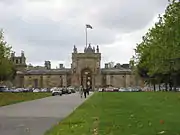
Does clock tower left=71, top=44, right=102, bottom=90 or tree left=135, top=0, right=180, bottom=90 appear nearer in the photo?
tree left=135, top=0, right=180, bottom=90

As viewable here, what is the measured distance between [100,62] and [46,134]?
526 ft

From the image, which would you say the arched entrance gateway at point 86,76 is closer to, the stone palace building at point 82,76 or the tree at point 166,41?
the stone palace building at point 82,76

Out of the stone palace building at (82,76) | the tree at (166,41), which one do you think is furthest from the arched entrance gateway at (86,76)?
the tree at (166,41)

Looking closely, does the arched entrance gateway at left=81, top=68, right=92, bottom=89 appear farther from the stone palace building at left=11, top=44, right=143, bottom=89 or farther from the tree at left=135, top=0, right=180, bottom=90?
the tree at left=135, top=0, right=180, bottom=90

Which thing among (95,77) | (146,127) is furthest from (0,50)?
(95,77)

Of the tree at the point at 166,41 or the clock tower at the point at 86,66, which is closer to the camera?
the tree at the point at 166,41

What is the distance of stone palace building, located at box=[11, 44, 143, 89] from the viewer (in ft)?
579

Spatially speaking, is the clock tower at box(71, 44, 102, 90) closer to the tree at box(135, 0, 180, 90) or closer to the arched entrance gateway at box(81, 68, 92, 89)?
the arched entrance gateway at box(81, 68, 92, 89)

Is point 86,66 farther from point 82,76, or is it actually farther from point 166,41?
point 166,41

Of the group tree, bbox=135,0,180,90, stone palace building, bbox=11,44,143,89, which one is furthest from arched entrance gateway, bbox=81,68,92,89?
tree, bbox=135,0,180,90

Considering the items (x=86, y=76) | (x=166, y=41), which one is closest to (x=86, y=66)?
(x=86, y=76)

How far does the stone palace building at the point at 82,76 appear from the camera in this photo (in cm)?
17638

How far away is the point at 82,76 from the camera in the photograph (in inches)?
6993

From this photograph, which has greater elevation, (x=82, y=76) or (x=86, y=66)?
(x=86, y=66)
